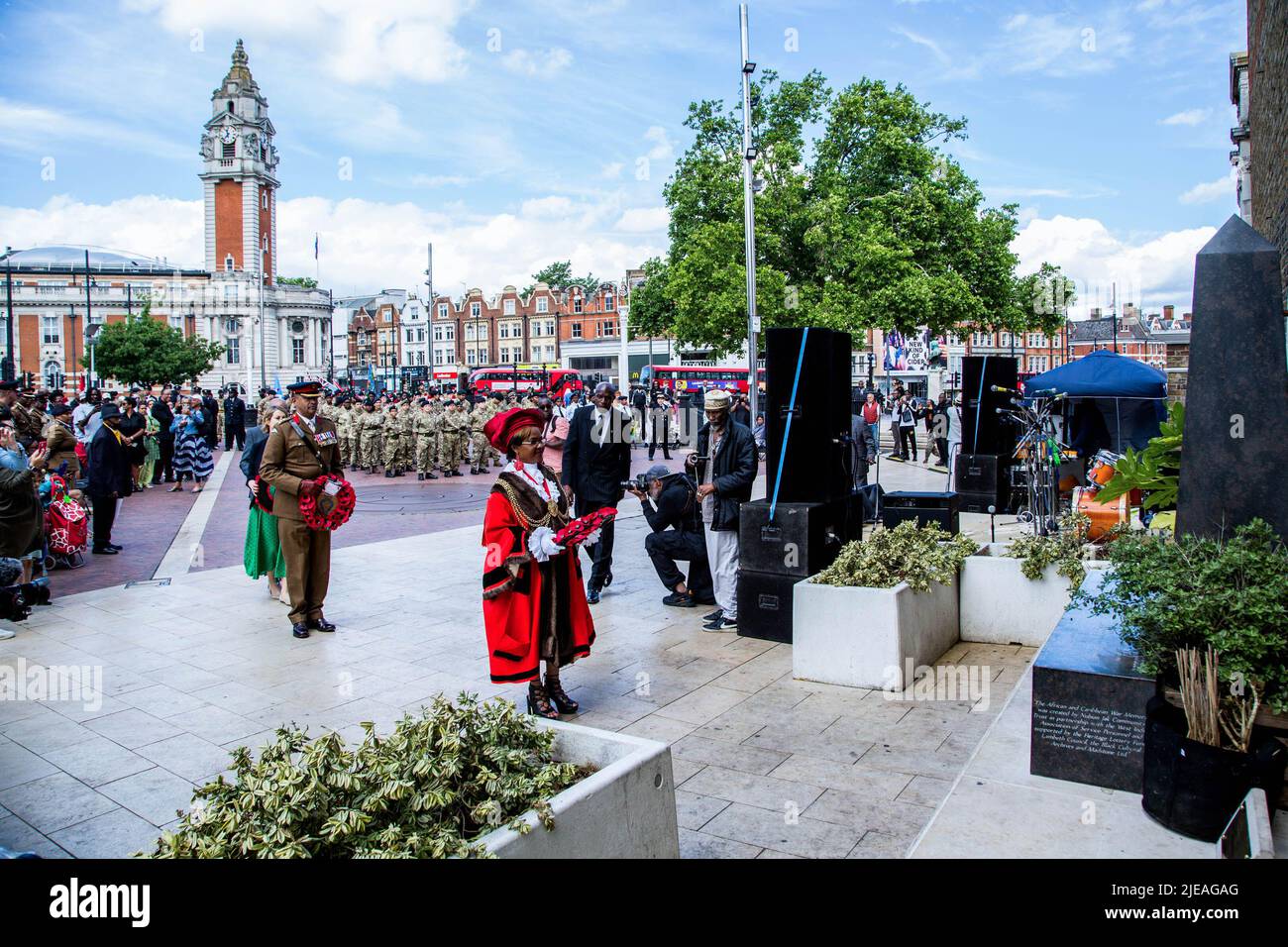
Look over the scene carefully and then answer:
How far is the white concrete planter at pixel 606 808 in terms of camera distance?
282cm

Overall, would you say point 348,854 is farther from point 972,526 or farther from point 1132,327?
point 1132,327

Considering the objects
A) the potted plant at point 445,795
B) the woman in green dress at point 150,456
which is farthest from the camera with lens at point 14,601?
the woman in green dress at point 150,456

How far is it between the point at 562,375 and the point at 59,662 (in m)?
48.9

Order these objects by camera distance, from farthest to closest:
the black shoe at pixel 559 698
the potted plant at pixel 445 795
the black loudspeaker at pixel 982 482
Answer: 1. the black loudspeaker at pixel 982 482
2. the black shoe at pixel 559 698
3. the potted plant at pixel 445 795

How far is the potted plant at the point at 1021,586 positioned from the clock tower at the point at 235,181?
320 feet

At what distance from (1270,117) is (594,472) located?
8850mm

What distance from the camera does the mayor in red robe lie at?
532 centimetres

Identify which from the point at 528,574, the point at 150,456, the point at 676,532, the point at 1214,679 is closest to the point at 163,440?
the point at 150,456

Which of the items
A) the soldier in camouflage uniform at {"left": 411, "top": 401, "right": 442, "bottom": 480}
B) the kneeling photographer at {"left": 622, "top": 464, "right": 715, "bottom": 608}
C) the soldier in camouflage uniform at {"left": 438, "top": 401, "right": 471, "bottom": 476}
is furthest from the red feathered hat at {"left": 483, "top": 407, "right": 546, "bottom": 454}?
the soldier in camouflage uniform at {"left": 438, "top": 401, "right": 471, "bottom": 476}

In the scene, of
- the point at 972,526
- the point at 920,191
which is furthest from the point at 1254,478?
the point at 920,191

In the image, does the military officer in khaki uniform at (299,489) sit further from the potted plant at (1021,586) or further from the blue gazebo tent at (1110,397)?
the blue gazebo tent at (1110,397)

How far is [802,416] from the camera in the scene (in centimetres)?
769

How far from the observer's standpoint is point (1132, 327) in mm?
105312

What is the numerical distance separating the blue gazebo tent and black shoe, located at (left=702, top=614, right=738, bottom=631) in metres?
7.04
